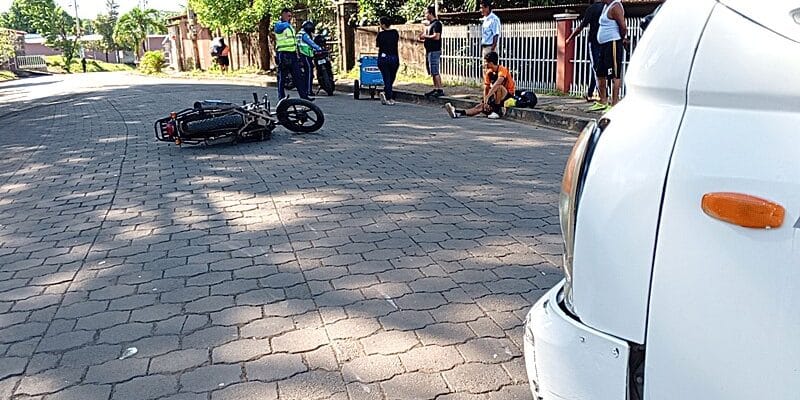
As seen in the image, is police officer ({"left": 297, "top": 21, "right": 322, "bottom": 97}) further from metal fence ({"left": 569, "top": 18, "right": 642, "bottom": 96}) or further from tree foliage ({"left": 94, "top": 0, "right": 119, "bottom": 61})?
tree foliage ({"left": 94, "top": 0, "right": 119, "bottom": 61})

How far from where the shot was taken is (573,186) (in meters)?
1.85

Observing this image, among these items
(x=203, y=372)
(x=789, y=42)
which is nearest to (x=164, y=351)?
(x=203, y=372)

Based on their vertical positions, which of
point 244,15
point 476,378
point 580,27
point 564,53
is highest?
point 244,15

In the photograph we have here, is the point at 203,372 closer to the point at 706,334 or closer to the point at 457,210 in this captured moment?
the point at 706,334

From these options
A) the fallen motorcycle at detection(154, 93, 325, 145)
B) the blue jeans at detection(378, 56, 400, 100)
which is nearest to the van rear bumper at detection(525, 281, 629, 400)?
the fallen motorcycle at detection(154, 93, 325, 145)

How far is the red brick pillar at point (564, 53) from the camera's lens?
1220cm

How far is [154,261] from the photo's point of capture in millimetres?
4594

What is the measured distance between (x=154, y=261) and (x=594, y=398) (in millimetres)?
3534

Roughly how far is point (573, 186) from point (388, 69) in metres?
12.0

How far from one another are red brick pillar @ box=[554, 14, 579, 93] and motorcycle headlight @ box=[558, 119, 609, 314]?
1087 cm

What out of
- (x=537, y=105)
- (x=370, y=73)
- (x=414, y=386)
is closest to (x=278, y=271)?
(x=414, y=386)

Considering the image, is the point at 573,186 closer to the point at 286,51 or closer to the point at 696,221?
the point at 696,221

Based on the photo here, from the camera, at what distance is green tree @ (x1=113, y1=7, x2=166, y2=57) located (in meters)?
66.6

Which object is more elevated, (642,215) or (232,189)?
(642,215)
